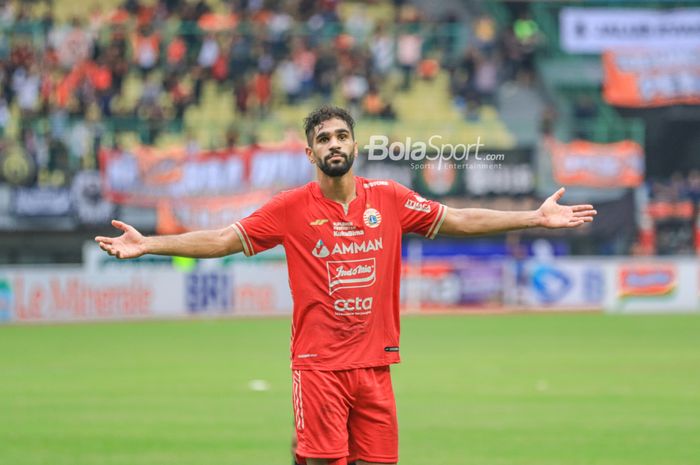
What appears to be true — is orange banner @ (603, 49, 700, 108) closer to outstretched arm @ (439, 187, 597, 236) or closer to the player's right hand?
outstretched arm @ (439, 187, 597, 236)

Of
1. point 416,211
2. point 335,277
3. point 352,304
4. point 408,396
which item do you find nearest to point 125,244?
point 335,277

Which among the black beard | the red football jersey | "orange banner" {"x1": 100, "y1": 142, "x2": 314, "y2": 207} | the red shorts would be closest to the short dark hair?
the black beard

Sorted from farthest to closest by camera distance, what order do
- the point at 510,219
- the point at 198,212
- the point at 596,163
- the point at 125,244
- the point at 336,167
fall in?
the point at 596,163 → the point at 198,212 → the point at 510,219 → the point at 125,244 → the point at 336,167

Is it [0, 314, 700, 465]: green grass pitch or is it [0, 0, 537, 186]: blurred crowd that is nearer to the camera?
[0, 314, 700, 465]: green grass pitch

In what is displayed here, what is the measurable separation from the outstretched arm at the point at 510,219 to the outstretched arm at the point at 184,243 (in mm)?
1137

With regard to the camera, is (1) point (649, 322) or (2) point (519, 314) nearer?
(1) point (649, 322)

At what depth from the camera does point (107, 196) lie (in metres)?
28.6

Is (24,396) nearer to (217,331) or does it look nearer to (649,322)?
(217,331)

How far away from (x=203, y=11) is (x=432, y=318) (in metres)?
10.8

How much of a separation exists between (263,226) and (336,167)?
524 millimetres

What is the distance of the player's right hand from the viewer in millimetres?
6557

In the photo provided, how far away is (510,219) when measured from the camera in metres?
6.84

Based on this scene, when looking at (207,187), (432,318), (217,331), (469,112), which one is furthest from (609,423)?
(469,112)

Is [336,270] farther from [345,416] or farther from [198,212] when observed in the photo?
[198,212]
